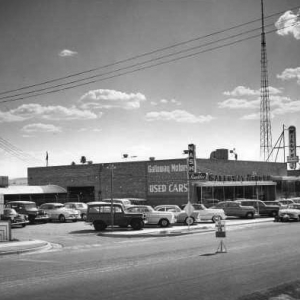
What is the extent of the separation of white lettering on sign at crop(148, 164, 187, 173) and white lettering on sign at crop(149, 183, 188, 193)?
144 cm

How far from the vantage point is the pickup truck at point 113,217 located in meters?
29.7

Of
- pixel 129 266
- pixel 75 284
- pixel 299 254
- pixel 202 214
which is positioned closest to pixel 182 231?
pixel 202 214

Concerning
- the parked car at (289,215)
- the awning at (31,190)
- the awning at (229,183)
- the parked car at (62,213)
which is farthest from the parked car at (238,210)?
the awning at (31,190)

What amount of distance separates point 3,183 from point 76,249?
26.9 ft

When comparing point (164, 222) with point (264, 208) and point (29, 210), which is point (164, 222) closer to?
point (29, 210)

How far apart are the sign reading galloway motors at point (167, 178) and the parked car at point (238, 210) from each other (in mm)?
8956

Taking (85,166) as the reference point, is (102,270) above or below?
below

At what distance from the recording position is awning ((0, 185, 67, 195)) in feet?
175

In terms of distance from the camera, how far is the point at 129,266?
14633 mm

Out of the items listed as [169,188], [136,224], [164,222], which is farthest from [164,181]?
[136,224]

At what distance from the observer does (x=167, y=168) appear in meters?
51.2

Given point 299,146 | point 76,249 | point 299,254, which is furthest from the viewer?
point 299,146

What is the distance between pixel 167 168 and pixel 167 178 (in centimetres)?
103

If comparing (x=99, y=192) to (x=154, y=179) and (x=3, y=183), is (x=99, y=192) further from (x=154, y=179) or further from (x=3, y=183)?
(x=3, y=183)
